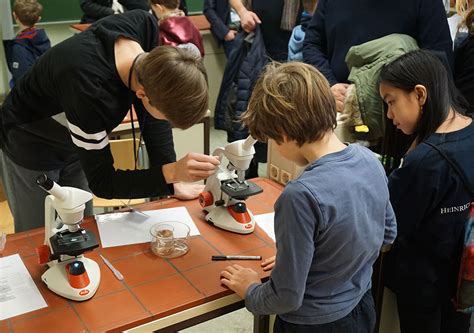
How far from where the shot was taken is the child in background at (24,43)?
3.53 metres

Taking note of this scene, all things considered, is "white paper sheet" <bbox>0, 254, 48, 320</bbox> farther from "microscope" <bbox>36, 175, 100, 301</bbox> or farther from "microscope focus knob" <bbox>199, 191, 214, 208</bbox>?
"microscope focus knob" <bbox>199, 191, 214, 208</bbox>

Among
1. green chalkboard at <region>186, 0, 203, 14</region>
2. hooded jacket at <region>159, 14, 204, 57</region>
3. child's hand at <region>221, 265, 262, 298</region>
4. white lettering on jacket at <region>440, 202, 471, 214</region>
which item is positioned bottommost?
child's hand at <region>221, 265, 262, 298</region>

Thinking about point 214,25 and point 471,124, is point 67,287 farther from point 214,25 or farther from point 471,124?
point 214,25

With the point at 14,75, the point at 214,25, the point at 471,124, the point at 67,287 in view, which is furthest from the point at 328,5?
the point at 14,75

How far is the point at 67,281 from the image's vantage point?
4.25 ft

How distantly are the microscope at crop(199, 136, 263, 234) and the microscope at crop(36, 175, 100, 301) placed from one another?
1.48 ft

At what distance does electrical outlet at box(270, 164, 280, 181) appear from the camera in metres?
2.02

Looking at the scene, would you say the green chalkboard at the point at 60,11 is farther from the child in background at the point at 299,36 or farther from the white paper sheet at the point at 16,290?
the white paper sheet at the point at 16,290

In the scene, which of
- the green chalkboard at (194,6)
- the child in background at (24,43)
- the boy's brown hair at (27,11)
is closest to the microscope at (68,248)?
the child in background at (24,43)

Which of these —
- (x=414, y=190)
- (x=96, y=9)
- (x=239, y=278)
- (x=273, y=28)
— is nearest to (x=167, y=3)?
(x=273, y=28)

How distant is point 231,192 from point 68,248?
53 centimetres

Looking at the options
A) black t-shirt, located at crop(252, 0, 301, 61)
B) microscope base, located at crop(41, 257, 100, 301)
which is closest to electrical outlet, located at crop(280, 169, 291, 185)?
microscope base, located at crop(41, 257, 100, 301)

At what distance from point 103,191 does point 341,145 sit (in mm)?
720

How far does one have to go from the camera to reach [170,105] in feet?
4.58
